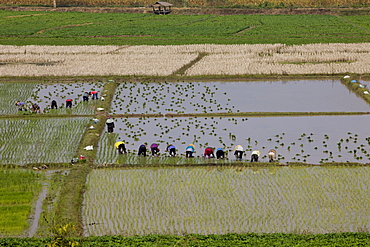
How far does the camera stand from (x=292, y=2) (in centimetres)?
5634

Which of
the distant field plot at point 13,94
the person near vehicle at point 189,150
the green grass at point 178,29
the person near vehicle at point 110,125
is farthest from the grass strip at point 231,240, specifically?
the green grass at point 178,29

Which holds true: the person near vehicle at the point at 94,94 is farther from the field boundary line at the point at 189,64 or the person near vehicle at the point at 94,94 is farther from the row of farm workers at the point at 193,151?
the row of farm workers at the point at 193,151

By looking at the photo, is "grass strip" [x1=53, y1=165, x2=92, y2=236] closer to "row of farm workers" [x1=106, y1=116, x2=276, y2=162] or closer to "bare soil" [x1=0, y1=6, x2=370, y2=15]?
"row of farm workers" [x1=106, y1=116, x2=276, y2=162]

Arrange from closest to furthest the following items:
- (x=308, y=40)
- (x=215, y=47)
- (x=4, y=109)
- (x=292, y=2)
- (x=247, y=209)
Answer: (x=247, y=209)
(x=4, y=109)
(x=215, y=47)
(x=308, y=40)
(x=292, y=2)

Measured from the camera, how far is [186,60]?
30422 millimetres

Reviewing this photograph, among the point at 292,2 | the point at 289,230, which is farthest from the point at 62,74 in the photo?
the point at 292,2

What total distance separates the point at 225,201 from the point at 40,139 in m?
7.50

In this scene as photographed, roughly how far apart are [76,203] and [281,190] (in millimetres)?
5025

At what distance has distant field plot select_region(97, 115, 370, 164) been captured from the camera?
16.9 metres

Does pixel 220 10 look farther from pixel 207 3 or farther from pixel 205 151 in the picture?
pixel 205 151

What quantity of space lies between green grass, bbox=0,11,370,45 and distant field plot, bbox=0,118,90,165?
Answer: 58.0 feet

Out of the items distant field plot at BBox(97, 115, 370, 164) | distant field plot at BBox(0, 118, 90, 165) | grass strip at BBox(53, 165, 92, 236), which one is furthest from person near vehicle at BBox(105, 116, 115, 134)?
grass strip at BBox(53, 165, 92, 236)

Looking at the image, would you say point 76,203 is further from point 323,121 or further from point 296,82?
point 296,82

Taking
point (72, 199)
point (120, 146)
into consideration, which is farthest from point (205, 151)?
point (72, 199)
